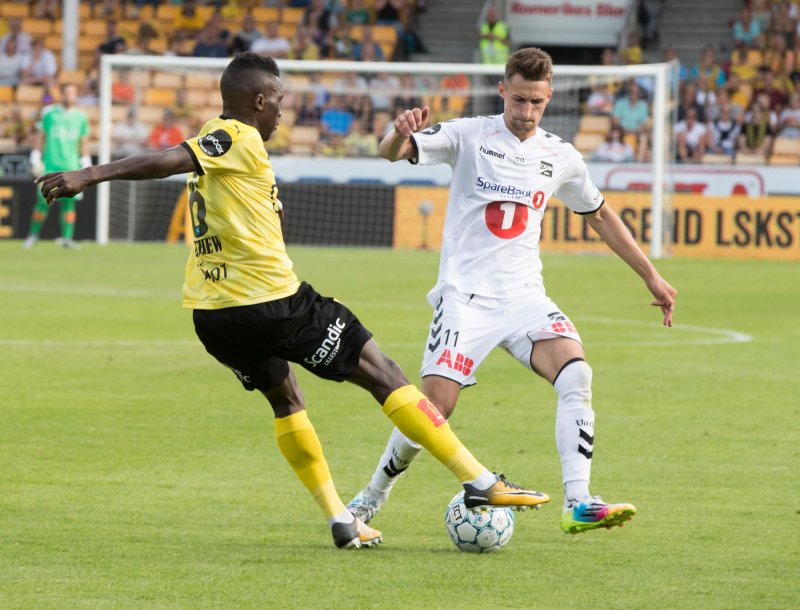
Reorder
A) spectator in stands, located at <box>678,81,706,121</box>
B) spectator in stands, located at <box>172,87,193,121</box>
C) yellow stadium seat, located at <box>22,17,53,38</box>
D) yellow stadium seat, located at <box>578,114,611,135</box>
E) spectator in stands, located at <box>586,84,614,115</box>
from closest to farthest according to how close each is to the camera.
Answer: yellow stadium seat, located at <box>578,114,611,135</box>
spectator in stands, located at <box>586,84,614,115</box>
spectator in stands, located at <box>172,87,193,121</box>
spectator in stands, located at <box>678,81,706,121</box>
yellow stadium seat, located at <box>22,17,53,38</box>

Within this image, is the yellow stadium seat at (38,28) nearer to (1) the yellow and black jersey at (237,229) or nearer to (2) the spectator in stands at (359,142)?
(2) the spectator in stands at (359,142)

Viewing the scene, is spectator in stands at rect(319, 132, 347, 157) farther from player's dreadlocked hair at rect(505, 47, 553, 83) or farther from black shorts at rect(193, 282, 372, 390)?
black shorts at rect(193, 282, 372, 390)

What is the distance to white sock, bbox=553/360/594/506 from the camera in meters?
5.86

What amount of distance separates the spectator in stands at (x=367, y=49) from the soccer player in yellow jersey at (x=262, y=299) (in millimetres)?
23844

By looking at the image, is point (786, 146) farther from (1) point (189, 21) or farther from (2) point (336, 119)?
(1) point (189, 21)

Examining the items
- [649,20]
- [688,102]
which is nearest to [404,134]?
[688,102]

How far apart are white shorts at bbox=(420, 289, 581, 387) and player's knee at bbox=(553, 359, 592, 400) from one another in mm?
199

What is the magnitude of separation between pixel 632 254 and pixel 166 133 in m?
20.1

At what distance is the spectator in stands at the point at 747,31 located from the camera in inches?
1154

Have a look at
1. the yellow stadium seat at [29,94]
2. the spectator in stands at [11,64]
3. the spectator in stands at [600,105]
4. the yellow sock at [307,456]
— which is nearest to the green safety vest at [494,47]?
the spectator in stands at [600,105]

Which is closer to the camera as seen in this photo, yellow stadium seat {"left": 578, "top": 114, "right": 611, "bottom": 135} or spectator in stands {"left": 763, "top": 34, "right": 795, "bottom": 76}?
yellow stadium seat {"left": 578, "top": 114, "right": 611, "bottom": 135}

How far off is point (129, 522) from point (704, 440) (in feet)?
12.0

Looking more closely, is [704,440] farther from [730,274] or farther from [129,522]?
[730,274]

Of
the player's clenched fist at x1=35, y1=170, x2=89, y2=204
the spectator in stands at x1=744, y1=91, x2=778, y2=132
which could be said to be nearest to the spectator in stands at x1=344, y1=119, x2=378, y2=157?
the spectator in stands at x1=744, y1=91, x2=778, y2=132
